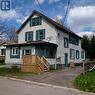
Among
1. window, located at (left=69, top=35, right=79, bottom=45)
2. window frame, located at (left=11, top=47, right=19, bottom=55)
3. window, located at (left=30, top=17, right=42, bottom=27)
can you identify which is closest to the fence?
window, located at (left=30, top=17, right=42, bottom=27)

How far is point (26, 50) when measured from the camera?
3659 cm

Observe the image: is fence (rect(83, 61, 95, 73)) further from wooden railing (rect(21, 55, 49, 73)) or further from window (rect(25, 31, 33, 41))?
window (rect(25, 31, 33, 41))

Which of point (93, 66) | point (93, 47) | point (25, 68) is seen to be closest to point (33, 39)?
point (25, 68)

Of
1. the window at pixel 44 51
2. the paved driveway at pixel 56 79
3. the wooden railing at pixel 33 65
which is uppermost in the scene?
the window at pixel 44 51

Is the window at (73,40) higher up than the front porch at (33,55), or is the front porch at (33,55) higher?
the window at (73,40)

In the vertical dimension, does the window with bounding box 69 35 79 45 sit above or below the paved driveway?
above

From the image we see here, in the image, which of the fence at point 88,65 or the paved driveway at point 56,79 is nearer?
the paved driveway at point 56,79

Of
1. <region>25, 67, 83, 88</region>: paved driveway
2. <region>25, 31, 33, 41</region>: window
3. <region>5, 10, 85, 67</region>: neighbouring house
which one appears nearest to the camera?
<region>25, 67, 83, 88</region>: paved driveway

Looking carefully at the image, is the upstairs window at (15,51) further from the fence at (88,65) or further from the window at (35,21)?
the fence at (88,65)

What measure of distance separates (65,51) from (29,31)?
6.59m

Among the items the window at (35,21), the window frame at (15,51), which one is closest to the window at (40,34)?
the window at (35,21)

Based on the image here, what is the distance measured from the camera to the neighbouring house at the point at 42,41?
35406 mm

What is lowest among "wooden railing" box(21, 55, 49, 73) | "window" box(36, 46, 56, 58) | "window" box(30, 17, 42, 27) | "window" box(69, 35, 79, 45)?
"wooden railing" box(21, 55, 49, 73)

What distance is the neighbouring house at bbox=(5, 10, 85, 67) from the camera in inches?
1394
